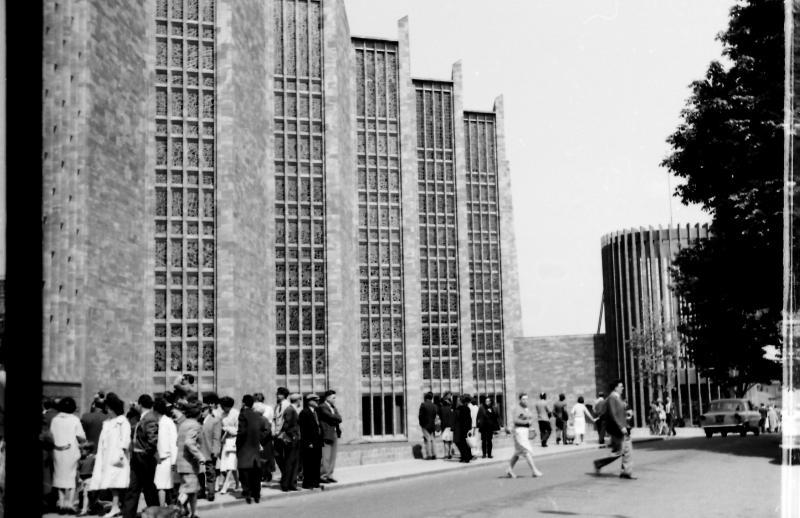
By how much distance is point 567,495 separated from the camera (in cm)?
1398

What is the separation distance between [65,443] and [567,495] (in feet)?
23.4

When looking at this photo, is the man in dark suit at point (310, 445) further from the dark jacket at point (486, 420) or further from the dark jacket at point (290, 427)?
the dark jacket at point (486, 420)

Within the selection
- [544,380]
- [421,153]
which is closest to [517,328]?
[544,380]

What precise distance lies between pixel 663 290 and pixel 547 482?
49297mm

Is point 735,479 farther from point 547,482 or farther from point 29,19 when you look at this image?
point 29,19

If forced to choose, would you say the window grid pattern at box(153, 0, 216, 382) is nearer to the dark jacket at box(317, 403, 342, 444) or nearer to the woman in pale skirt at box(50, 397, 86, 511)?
the dark jacket at box(317, 403, 342, 444)

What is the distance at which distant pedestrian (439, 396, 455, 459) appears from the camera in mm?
23656

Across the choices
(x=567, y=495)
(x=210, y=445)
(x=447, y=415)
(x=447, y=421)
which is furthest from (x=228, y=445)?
(x=447, y=421)

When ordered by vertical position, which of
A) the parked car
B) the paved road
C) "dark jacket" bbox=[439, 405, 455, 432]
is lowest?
the parked car

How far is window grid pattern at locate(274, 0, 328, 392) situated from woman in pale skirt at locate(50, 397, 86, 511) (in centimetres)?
2033

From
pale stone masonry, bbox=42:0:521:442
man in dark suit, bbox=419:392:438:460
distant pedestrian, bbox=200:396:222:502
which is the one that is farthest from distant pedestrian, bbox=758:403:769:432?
distant pedestrian, bbox=200:396:222:502

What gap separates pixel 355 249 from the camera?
4047cm

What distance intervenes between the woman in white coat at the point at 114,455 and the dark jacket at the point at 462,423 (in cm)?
1169

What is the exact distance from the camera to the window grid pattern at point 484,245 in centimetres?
4822
